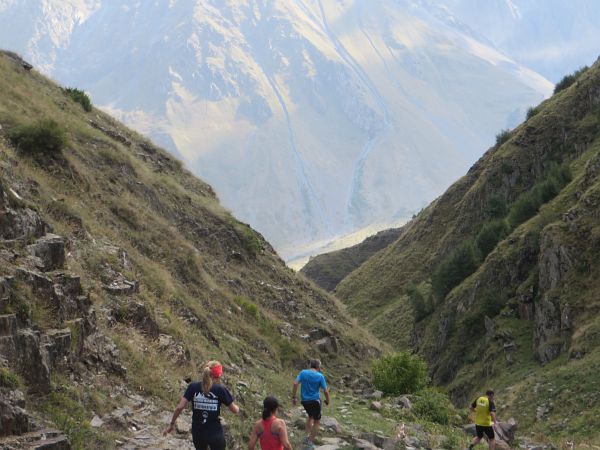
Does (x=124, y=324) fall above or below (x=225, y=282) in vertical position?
below

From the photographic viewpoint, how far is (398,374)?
31.8 metres

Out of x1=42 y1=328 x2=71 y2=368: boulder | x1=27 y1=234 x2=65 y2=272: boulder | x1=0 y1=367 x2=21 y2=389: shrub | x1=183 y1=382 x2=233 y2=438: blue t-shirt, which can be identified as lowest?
x1=183 y1=382 x2=233 y2=438: blue t-shirt

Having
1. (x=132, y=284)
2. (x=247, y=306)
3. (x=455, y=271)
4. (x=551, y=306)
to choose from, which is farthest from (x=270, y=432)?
(x=455, y=271)

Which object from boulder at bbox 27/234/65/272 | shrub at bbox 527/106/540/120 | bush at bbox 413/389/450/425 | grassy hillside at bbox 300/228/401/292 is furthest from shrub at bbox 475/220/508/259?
grassy hillside at bbox 300/228/401/292

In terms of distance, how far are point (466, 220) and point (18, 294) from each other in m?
76.5

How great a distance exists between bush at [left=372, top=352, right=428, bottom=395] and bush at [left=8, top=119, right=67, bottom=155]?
17033 mm

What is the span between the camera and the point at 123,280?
2059 centimetres

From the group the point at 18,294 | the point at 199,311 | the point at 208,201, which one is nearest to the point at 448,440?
the point at 199,311

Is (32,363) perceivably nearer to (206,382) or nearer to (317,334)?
(206,382)

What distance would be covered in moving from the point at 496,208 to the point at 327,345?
49.6m

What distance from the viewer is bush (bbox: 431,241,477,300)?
234 feet

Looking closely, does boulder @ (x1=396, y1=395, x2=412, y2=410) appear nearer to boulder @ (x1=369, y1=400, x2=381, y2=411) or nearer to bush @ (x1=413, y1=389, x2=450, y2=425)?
bush @ (x1=413, y1=389, x2=450, y2=425)

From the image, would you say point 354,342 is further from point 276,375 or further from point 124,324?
point 124,324

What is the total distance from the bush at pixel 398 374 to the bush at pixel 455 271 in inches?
1572
